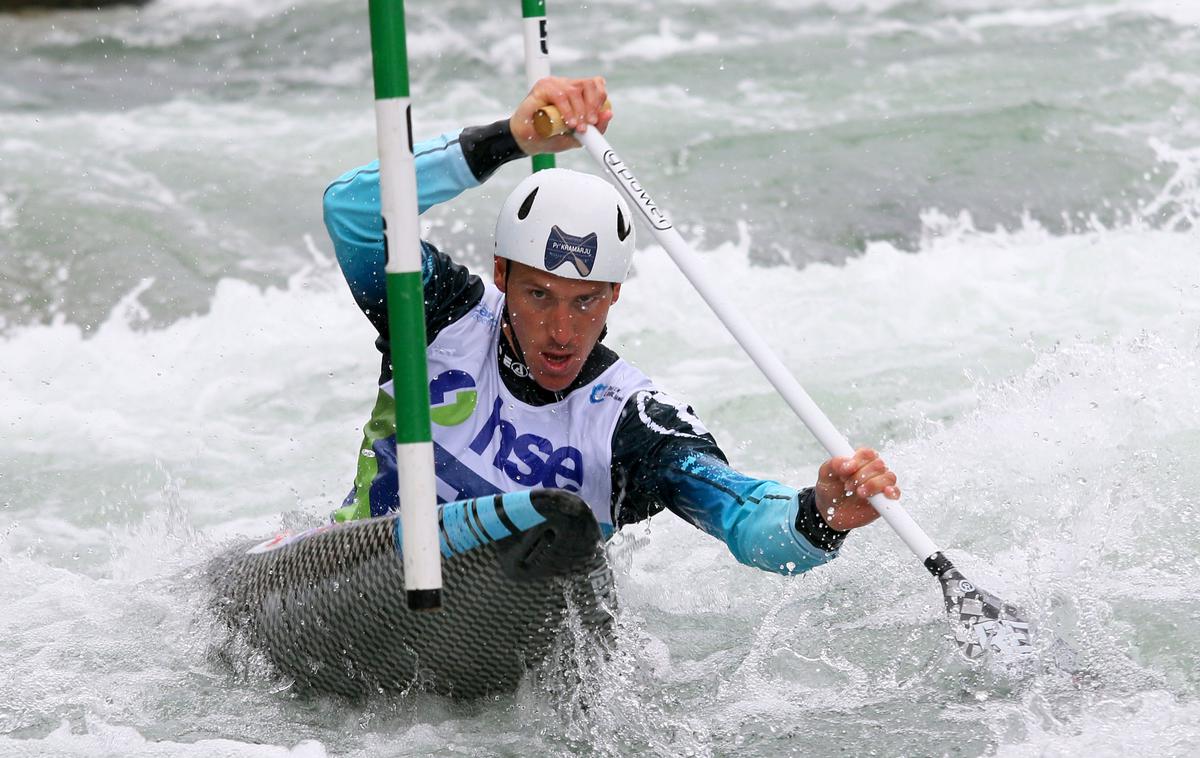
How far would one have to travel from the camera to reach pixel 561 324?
3.80m

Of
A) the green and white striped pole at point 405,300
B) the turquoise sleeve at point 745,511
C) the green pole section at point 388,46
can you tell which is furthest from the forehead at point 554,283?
the green pole section at point 388,46

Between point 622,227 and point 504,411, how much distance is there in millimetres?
557

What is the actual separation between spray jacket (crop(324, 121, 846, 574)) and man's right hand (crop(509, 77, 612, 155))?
47 mm

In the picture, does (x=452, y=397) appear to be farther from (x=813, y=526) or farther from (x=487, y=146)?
(x=813, y=526)

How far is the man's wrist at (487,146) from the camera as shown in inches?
152

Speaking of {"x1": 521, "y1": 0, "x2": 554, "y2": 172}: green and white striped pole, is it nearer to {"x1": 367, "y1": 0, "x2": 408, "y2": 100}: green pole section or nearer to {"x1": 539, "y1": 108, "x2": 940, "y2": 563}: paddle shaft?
{"x1": 539, "y1": 108, "x2": 940, "y2": 563}: paddle shaft

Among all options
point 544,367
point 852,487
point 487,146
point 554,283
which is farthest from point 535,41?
point 852,487

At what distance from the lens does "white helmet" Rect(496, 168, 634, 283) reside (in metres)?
3.78

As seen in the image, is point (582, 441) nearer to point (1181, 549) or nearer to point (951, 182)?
point (1181, 549)

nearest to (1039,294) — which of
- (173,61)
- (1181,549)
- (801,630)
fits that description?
(1181,549)

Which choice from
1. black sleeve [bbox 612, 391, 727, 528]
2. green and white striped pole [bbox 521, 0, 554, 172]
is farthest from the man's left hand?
green and white striped pole [bbox 521, 0, 554, 172]

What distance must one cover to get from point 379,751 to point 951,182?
7.23 metres

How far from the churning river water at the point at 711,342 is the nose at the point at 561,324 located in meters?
0.81

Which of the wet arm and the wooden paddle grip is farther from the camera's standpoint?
the wooden paddle grip
